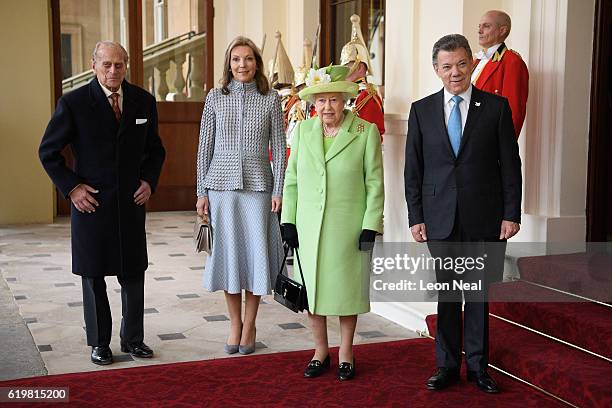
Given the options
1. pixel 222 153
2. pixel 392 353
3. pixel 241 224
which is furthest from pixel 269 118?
pixel 392 353

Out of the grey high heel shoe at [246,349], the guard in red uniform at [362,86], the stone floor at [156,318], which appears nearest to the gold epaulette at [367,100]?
the guard in red uniform at [362,86]

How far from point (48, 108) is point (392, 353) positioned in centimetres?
690

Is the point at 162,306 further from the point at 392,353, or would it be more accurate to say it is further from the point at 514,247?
the point at 514,247

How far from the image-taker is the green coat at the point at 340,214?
412cm

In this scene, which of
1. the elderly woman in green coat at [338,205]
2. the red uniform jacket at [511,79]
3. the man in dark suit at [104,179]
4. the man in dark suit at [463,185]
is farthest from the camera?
the red uniform jacket at [511,79]

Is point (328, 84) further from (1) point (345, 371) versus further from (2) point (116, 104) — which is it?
(1) point (345, 371)

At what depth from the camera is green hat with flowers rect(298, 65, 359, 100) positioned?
13.5 ft

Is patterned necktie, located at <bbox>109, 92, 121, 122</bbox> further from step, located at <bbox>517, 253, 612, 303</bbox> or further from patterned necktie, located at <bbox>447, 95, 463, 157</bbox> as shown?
step, located at <bbox>517, 253, 612, 303</bbox>

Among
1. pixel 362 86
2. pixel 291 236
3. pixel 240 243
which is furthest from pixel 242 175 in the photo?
pixel 362 86

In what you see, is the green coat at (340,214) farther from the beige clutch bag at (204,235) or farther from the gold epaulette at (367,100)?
the gold epaulette at (367,100)

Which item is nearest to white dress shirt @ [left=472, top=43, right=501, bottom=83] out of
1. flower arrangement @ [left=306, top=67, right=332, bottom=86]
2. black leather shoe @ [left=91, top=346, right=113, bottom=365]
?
flower arrangement @ [left=306, top=67, right=332, bottom=86]

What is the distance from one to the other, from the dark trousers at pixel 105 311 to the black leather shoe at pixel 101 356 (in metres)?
0.03

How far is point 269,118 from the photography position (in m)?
4.71

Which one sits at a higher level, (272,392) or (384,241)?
(384,241)
